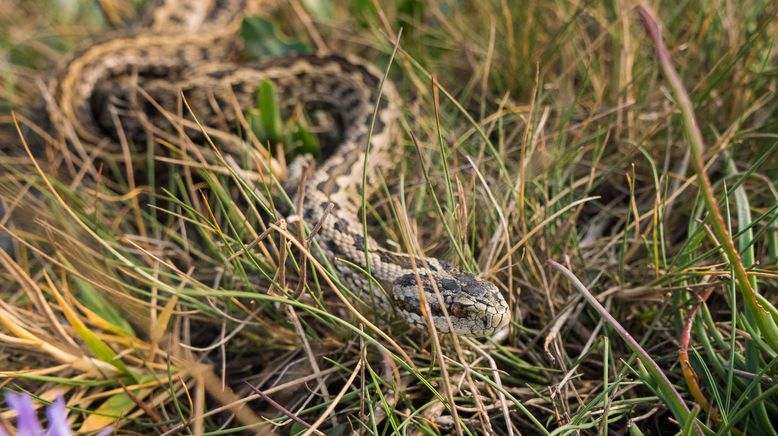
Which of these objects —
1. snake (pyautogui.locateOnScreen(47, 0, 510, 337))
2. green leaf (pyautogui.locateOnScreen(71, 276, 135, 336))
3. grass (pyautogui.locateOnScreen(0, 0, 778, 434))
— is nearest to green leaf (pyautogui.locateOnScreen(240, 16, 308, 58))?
snake (pyautogui.locateOnScreen(47, 0, 510, 337))

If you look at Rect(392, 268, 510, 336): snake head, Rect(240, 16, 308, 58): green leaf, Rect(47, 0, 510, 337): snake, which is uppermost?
Rect(240, 16, 308, 58): green leaf

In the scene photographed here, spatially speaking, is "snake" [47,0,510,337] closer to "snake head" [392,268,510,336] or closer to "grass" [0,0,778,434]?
"snake head" [392,268,510,336]

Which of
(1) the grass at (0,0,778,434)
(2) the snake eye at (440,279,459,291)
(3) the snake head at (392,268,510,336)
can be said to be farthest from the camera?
(2) the snake eye at (440,279,459,291)

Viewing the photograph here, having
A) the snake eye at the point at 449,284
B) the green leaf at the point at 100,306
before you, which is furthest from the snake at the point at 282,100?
the green leaf at the point at 100,306

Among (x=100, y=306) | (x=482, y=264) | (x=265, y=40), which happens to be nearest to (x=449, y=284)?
(x=482, y=264)

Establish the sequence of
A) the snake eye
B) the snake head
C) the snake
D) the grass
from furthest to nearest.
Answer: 1. the snake
2. the snake eye
3. the snake head
4. the grass

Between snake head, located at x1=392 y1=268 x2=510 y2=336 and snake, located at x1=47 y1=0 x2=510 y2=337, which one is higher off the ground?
snake, located at x1=47 y1=0 x2=510 y2=337

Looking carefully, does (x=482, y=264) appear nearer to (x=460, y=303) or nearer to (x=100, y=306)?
(x=460, y=303)
